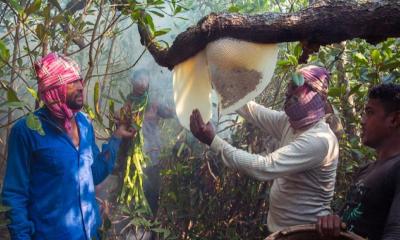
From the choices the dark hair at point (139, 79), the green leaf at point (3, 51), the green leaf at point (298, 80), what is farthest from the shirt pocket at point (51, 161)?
the dark hair at point (139, 79)

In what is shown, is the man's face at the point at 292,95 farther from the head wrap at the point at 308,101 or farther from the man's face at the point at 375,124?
the man's face at the point at 375,124

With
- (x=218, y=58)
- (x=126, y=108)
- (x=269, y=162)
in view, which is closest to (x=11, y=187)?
(x=126, y=108)

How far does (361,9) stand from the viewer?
1.83m

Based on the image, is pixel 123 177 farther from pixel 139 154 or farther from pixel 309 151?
pixel 309 151

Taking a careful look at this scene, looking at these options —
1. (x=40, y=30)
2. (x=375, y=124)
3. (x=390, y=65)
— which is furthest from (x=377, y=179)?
(x=40, y=30)

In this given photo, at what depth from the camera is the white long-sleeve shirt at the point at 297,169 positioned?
2.52 meters

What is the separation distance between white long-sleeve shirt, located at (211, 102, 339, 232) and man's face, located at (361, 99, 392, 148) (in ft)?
1.20

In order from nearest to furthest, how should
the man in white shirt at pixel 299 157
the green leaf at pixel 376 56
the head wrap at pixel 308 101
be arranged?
the man in white shirt at pixel 299 157 → the head wrap at pixel 308 101 → the green leaf at pixel 376 56

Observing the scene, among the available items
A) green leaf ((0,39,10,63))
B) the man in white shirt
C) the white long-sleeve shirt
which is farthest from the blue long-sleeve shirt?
the white long-sleeve shirt

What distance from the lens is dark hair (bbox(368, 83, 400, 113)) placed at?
2170 mm

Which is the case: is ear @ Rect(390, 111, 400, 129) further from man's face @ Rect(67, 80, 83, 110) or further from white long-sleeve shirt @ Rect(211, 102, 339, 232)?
man's face @ Rect(67, 80, 83, 110)

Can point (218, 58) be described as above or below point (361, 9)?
below

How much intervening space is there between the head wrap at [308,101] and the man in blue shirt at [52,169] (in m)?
1.48

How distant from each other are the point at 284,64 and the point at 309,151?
0.64m
